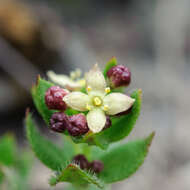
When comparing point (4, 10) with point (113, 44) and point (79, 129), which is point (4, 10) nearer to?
point (113, 44)

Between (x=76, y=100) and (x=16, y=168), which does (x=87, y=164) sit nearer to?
(x=76, y=100)

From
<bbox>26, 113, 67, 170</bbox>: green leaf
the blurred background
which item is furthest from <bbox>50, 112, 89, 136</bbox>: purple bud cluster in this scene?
the blurred background

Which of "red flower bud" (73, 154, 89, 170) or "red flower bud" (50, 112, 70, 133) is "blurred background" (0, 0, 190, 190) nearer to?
"red flower bud" (73, 154, 89, 170)

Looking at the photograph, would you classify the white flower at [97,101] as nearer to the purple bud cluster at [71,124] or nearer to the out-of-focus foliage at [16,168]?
the purple bud cluster at [71,124]

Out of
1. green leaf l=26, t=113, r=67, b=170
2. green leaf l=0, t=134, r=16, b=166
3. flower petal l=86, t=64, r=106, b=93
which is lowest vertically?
green leaf l=0, t=134, r=16, b=166

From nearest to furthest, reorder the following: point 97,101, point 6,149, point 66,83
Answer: point 97,101 < point 66,83 < point 6,149

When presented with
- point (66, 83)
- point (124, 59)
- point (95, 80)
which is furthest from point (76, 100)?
point (124, 59)

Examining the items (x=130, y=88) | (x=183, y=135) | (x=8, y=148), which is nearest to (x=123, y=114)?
(x=8, y=148)
